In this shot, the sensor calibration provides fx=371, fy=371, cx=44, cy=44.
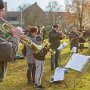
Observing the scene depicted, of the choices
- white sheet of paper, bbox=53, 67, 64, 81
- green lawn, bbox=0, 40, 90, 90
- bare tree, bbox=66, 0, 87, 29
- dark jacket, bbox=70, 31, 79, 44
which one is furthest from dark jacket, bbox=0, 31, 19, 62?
bare tree, bbox=66, 0, 87, 29

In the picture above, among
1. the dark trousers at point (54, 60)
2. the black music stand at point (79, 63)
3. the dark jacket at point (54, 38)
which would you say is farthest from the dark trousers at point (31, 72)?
the dark trousers at point (54, 60)

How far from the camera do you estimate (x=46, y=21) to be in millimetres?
68125

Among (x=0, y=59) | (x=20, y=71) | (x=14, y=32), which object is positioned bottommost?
(x=20, y=71)

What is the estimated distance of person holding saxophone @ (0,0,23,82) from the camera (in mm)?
3855

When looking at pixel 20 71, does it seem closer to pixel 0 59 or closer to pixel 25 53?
pixel 25 53

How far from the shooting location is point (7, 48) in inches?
151

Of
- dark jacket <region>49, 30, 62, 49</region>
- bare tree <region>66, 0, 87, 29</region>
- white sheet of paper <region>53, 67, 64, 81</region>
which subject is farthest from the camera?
bare tree <region>66, 0, 87, 29</region>

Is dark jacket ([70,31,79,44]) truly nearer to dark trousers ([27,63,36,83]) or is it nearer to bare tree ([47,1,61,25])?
dark trousers ([27,63,36,83])

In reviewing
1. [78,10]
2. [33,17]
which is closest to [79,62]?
[78,10]

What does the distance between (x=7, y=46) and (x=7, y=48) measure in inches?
0.8

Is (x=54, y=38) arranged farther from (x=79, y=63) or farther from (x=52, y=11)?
→ (x=52, y=11)

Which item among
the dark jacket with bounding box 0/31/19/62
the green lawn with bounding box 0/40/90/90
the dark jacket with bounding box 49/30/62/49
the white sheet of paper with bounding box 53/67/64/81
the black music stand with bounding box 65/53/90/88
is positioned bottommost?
the green lawn with bounding box 0/40/90/90

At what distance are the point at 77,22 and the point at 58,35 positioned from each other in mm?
47325

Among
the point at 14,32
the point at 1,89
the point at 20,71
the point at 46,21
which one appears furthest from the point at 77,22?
the point at 14,32
